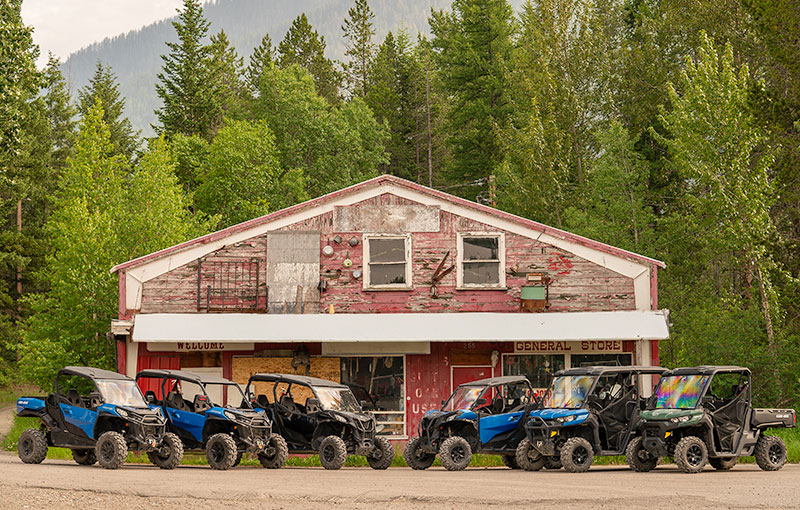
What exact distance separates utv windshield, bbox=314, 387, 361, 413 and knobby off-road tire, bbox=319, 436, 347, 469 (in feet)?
2.84

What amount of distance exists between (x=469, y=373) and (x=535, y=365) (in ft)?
5.65

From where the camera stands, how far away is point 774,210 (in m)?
38.8

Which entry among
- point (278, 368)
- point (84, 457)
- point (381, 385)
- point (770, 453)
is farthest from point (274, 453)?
point (770, 453)

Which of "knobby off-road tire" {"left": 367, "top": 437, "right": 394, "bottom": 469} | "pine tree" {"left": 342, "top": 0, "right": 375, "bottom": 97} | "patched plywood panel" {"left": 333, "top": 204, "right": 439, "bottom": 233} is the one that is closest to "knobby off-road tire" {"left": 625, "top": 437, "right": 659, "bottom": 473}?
"knobby off-road tire" {"left": 367, "top": 437, "right": 394, "bottom": 469}

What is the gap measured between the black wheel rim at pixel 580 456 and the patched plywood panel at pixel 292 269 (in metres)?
9.54

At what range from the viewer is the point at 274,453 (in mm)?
20109

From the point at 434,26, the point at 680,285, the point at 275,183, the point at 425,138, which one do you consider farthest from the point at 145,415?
the point at 434,26

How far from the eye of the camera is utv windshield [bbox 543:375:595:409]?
64.8 feet

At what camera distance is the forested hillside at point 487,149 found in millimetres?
32406

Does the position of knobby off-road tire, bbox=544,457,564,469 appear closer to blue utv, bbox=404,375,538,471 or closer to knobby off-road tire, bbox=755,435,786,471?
blue utv, bbox=404,375,538,471

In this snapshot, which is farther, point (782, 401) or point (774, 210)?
point (774, 210)

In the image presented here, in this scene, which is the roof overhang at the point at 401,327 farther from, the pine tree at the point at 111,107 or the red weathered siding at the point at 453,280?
the pine tree at the point at 111,107

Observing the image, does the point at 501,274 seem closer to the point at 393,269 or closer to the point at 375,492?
the point at 393,269

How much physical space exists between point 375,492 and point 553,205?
30.2 m
